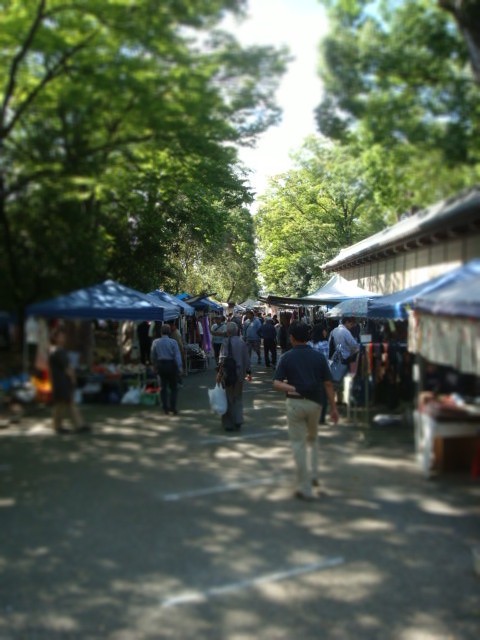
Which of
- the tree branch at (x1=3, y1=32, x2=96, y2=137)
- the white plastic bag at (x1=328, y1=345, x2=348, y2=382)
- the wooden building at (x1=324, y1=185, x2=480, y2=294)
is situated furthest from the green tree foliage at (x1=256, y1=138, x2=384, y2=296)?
the white plastic bag at (x1=328, y1=345, x2=348, y2=382)

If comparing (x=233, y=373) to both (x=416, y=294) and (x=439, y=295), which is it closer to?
(x=416, y=294)

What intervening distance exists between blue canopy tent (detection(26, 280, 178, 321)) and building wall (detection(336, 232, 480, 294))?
2071 mm

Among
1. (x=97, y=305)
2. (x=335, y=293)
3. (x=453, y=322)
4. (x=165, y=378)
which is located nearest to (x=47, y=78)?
(x=97, y=305)

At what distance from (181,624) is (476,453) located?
2226mm

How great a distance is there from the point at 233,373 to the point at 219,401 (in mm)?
750

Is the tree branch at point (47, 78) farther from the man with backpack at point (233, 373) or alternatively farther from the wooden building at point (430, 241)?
the man with backpack at point (233, 373)

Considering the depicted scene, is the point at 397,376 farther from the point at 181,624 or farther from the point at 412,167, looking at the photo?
the point at 181,624

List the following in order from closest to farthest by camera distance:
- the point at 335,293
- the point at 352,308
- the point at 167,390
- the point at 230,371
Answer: the point at 167,390, the point at 230,371, the point at 352,308, the point at 335,293

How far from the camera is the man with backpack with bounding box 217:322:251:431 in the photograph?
8969mm

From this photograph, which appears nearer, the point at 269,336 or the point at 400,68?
the point at 400,68

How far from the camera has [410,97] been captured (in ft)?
12.7

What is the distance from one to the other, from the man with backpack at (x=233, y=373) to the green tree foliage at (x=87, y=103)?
4740 millimetres

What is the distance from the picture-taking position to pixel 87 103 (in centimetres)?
413

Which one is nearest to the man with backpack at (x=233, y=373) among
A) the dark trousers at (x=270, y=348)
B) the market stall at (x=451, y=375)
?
the market stall at (x=451, y=375)
